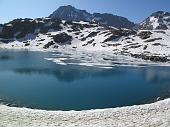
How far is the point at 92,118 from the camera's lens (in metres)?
34.5

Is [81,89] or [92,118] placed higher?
[92,118]

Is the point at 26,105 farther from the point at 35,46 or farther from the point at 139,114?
the point at 35,46

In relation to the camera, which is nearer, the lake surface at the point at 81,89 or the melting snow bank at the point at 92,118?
the melting snow bank at the point at 92,118

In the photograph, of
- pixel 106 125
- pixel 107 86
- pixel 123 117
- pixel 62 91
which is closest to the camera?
pixel 106 125

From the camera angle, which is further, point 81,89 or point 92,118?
point 81,89

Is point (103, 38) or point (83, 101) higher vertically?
point (103, 38)

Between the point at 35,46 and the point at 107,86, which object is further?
the point at 35,46

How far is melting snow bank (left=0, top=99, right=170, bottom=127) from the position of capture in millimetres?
31906

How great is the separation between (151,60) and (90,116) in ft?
299

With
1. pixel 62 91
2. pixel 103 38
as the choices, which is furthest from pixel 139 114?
pixel 103 38

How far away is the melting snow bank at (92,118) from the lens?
31.9 m

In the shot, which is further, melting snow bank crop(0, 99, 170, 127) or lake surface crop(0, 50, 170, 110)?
lake surface crop(0, 50, 170, 110)

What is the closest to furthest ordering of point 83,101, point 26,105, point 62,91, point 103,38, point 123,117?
point 123,117 → point 26,105 → point 83,101 → point 62,91 → point 103,38

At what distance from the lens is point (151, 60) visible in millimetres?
122375
